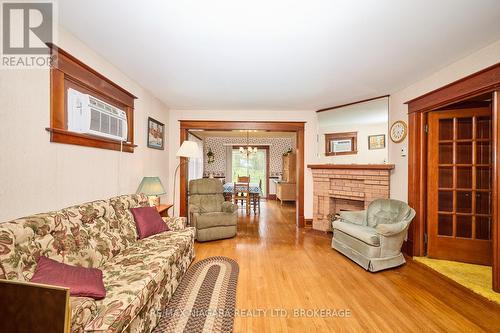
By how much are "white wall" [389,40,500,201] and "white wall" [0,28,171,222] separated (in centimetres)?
390

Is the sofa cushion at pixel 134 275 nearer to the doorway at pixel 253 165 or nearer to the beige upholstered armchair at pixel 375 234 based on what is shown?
the beige upholstered armchair at pixel 375 234

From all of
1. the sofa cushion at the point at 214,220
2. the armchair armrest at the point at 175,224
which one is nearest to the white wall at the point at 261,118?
the sofa cushion at the point at 214,220

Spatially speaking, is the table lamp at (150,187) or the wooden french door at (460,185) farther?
the table lamp at (150,187)

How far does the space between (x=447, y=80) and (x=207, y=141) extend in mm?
6969

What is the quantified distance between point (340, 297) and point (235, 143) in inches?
258

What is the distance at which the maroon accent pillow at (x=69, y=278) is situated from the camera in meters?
1.13

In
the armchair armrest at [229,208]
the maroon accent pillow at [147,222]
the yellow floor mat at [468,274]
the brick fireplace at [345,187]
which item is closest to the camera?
the yellow floor mat at [468,274]

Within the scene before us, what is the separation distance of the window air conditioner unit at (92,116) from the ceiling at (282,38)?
548mm

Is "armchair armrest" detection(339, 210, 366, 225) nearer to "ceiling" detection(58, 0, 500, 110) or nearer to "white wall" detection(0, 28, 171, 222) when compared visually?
"ceiling" detection(58, 0, 500, 110)

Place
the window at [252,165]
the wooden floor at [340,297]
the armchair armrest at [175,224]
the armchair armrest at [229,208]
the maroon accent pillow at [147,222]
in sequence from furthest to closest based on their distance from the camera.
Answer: the window at [252,165]
the armchair armrest at [229,208]
the armchair armrest at [175,224]
the maroon accent pillow at [147,222]
the wooden floor at [340,297]

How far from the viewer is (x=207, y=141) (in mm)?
8125

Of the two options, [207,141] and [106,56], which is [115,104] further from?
[207,141]

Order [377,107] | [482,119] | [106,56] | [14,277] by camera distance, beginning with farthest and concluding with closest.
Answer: [377,107] < [482,119] < [106,56] < [14,277]

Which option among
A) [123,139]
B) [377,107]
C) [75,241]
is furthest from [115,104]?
[377,107]
